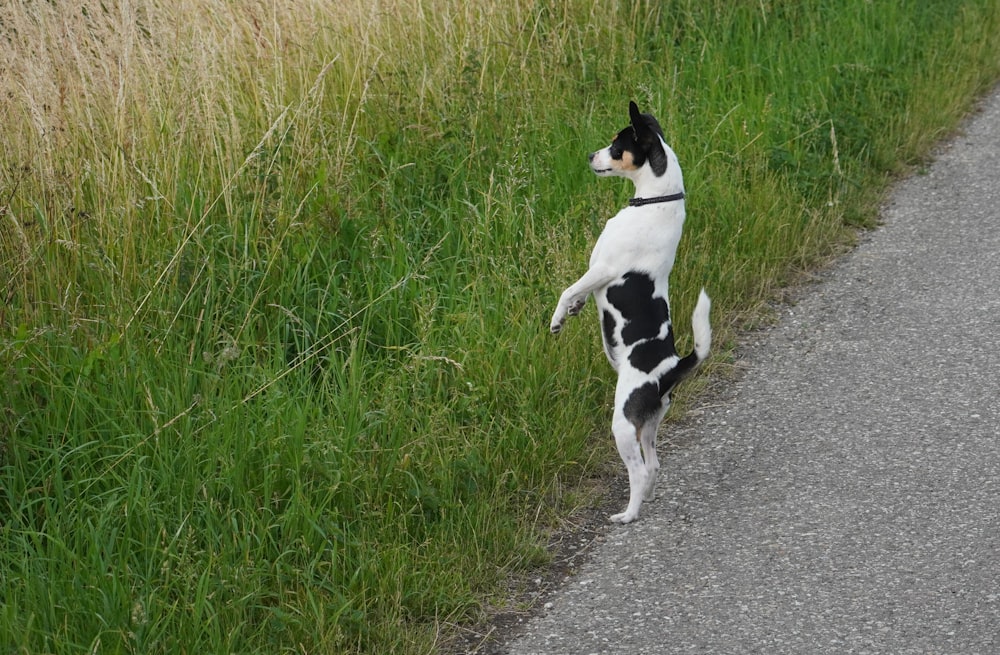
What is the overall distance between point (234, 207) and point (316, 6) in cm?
171

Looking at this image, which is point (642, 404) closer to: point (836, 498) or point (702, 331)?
point (702, 331)

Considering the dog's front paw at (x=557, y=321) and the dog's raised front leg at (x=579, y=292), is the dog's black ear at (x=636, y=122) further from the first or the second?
the dog's front paw at (x=557, y=321)

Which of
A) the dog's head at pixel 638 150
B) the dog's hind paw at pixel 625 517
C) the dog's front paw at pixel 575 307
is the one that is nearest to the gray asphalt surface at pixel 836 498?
the dog's hind paw at pixel 625 517

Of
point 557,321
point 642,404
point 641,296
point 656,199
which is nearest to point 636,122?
point 656,199

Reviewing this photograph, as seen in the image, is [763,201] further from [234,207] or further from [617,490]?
[234,207]

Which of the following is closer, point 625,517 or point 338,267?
point 625,517

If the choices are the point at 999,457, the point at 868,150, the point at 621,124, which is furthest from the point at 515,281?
the point at 868,150

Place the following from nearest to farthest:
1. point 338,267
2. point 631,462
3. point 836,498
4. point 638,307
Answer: point 631,462 → point 836,498 → point 638,307 → point 338,267

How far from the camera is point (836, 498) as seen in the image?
3.99 meters

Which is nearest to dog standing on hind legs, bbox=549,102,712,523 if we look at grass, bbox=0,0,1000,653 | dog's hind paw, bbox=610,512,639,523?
dog's hind paw, bbox=610,512,639,523

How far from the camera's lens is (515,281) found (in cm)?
492

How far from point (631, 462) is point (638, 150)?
115cm

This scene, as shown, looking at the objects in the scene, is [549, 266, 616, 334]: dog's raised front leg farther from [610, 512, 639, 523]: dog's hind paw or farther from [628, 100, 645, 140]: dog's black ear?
[610, 512, 639, 523]: dog's hind paw

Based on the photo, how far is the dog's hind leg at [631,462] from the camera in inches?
153
